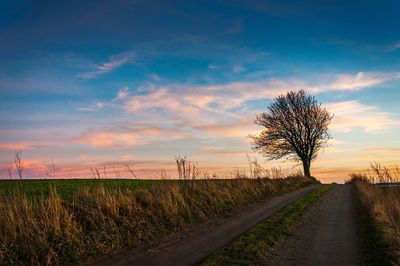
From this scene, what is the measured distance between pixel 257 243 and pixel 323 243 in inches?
83.5

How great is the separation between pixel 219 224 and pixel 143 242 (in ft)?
12.5

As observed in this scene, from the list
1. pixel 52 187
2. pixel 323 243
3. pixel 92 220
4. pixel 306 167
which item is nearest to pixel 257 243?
pixel 323 243

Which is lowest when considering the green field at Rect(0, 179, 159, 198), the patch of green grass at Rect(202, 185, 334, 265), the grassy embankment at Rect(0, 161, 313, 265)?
the patch of green grass at Rect(202, 185, 334, 265)

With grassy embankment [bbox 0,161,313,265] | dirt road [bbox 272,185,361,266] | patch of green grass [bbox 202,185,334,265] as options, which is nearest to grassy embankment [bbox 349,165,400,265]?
dirt road [bbox 272,185,361,266]

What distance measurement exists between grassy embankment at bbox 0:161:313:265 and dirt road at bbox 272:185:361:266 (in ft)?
13.0

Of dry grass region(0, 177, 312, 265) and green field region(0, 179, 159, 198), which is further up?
green field region(0, 179, 159, 198)

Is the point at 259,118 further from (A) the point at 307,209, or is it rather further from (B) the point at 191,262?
(B) the point at 191,262

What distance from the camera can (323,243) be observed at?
12.0 metres

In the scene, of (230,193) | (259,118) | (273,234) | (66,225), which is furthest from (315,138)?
(66,225)

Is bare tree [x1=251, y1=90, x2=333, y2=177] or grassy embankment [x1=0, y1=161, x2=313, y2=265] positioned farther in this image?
bare tree [x1=251, y1=90, x2=333, y2=177]

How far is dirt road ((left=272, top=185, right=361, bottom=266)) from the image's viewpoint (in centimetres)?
1014

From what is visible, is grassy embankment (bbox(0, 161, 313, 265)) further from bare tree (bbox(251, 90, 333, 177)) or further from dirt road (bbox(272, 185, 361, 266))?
bare tree (bbox(251, 90, 333, 177))

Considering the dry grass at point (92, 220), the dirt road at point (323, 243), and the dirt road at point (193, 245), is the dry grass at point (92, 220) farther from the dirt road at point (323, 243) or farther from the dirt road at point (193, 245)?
the dirt road at point (323, 243)

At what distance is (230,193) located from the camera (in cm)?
2086
